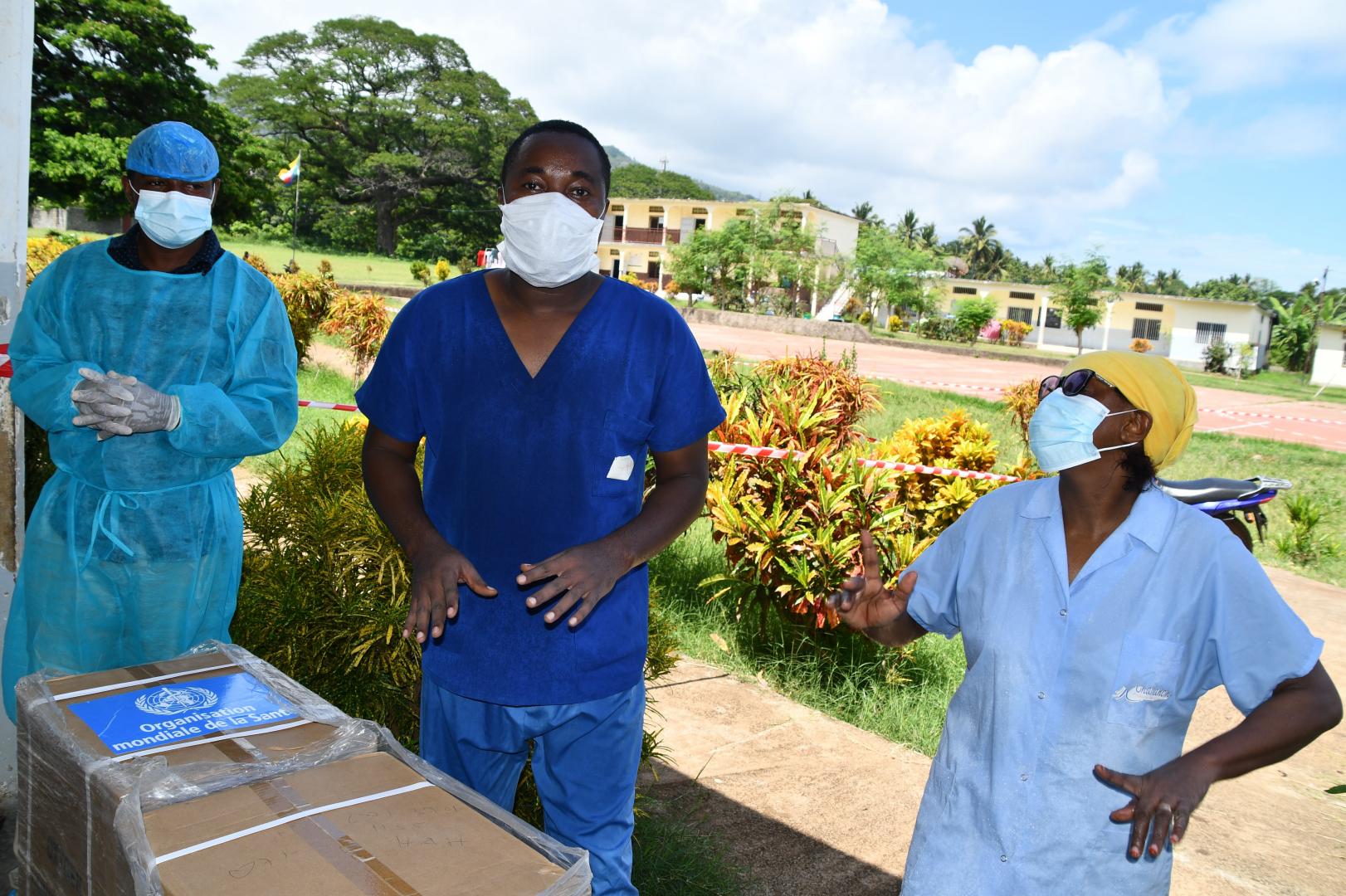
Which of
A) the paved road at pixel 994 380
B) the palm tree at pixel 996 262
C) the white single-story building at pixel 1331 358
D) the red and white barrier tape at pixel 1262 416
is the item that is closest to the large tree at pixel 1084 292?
the white single-story building at pixel 1331 358

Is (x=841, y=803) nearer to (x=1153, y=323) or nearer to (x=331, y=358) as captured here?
(x=331, y=358)

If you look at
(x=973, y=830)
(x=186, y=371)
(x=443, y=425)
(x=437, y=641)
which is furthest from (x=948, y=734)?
(x=186, y=371)

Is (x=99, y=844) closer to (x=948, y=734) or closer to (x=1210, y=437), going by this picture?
(x=948, y=734)

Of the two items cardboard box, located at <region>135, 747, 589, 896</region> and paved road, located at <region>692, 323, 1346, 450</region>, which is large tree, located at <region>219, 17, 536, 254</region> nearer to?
paved road, located at <region>692, 323, 1346, 450</region>

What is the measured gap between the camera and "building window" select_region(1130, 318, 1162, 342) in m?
51.2

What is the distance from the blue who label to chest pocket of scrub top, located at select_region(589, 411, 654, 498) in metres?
0.69

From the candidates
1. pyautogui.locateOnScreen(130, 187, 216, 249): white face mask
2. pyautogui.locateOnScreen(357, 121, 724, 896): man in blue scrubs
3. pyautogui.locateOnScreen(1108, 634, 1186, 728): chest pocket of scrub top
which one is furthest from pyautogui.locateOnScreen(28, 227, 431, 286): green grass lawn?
pyautogui.locateOnScreen(1108, 634, 1186, 728): chest pocket of scrub top

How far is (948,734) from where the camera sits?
1.97m

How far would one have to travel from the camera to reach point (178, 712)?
1800 mm

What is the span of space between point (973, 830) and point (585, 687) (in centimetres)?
74

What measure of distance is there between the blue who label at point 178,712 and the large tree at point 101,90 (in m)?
19.3

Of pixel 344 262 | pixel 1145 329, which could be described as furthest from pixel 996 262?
pixel 344 262

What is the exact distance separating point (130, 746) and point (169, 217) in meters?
1.28

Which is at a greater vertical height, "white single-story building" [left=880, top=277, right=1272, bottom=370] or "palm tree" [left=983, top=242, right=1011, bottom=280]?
"palm tree" [left=983, top=242, right=1011, bottom=280]
